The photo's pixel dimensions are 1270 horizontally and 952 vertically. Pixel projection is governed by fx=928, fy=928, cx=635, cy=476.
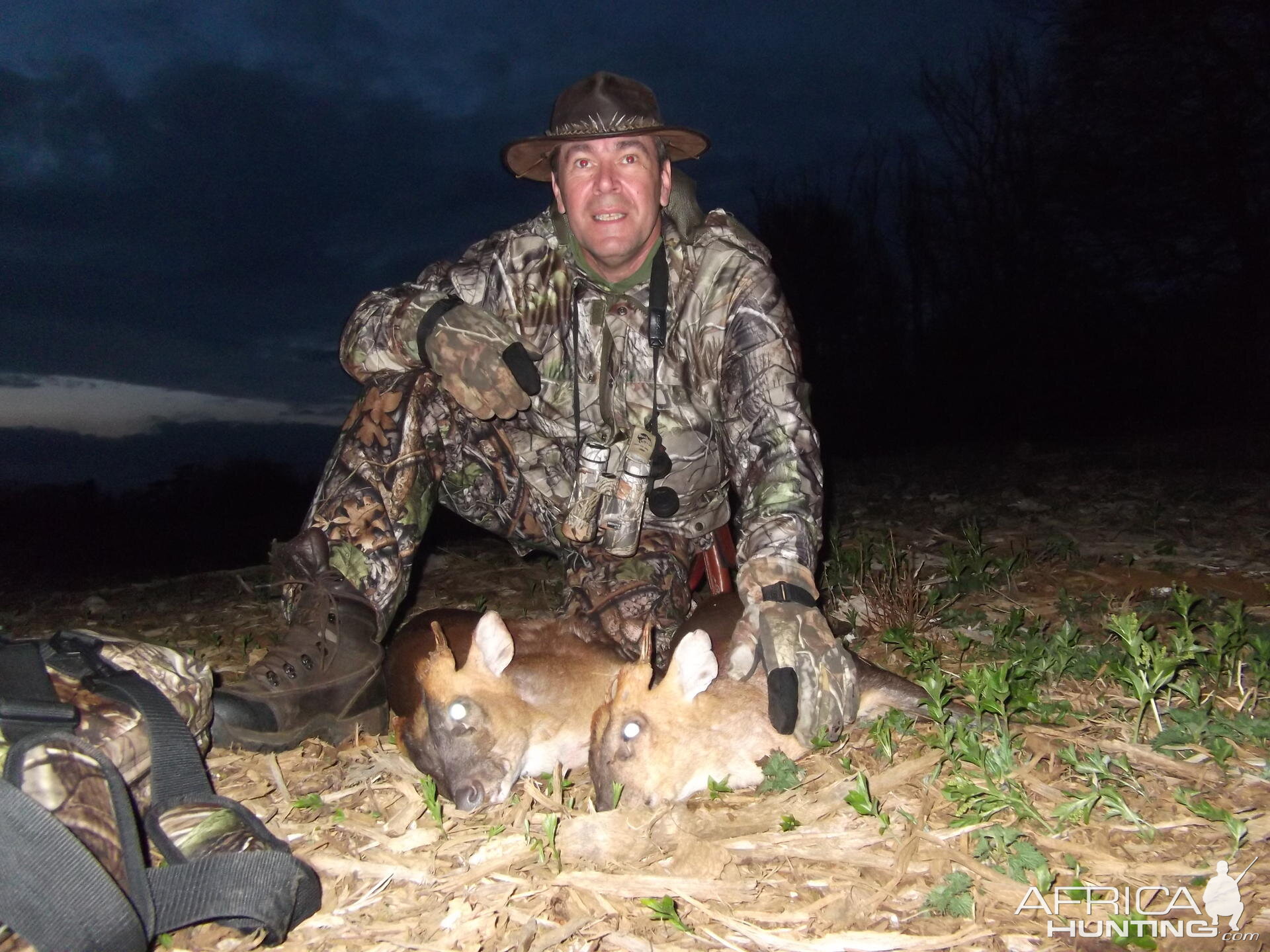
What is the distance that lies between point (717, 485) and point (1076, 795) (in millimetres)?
2356

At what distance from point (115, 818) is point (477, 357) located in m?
2.32

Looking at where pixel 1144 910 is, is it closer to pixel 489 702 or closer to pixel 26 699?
pixel 489 702

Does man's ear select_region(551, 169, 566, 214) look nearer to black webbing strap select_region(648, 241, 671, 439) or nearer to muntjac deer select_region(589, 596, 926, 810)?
black webbing strap select_region(648, 241, 671, 439)

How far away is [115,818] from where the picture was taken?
2.28 metres

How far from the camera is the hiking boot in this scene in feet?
11.7

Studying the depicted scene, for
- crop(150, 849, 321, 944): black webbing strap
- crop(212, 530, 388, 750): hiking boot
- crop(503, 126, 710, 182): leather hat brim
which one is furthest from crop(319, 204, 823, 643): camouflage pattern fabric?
crop(150, 849, 321, 944): black webbing strap

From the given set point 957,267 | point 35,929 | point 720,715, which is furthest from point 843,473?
point 957,267

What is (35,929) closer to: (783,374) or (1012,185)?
(783,374)

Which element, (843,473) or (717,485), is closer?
(717,485)

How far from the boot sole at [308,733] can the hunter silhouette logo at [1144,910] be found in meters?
2.56

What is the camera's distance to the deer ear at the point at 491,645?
3488 millimetres

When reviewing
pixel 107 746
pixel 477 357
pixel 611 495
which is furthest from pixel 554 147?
pixel 107 746

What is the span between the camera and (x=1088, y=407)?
2141 centimetres

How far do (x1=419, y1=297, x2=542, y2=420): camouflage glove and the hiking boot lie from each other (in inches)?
35.2
